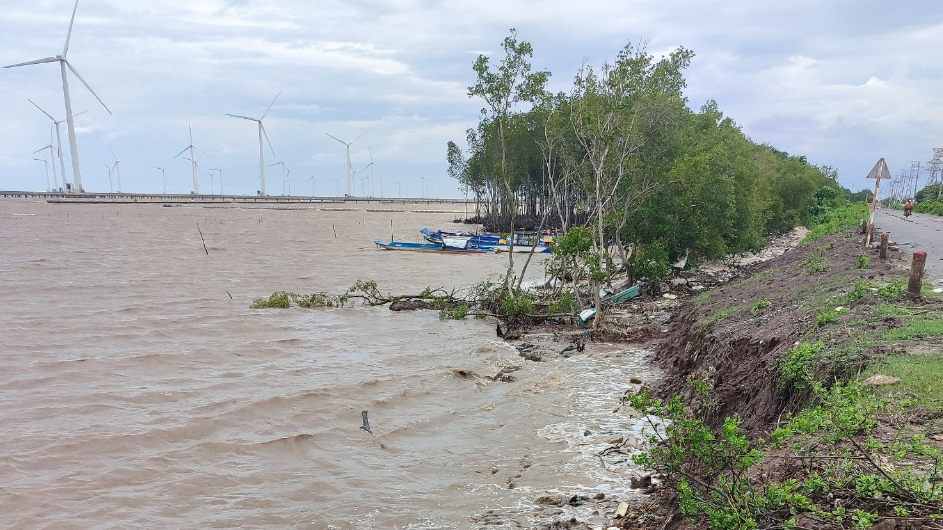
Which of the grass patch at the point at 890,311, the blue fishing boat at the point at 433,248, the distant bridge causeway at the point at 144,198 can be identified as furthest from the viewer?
the distant bridge causeway at the point at 144,198

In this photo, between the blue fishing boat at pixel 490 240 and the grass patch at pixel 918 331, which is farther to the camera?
the blue fishing boat at pixel 490 240

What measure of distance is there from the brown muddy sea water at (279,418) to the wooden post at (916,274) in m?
→ 5.16

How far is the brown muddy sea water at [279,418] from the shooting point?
7762 mm

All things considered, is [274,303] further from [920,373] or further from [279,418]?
[920,373]

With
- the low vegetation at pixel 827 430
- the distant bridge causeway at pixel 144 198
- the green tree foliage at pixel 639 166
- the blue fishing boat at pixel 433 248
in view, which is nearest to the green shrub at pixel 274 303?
the green tree foliage at pixel 639 166

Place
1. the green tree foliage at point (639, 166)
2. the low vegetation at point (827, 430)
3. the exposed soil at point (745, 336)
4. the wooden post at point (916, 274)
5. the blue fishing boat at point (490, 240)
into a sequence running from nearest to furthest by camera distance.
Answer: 1. the low vegetation at point (827, 430)
2. the exposed soil at point (745, 336)
3. the wooden post at point (916, 274)
4. the green tree foliage at point (639, 166)
5. the blue fishing boat at point (490, 240)

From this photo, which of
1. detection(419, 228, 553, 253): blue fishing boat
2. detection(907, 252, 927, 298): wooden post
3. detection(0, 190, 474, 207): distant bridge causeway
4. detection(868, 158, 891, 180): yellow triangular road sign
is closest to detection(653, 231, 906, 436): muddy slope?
detection(907, 252, 927, 298): wooden post

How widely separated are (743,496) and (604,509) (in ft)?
8.85

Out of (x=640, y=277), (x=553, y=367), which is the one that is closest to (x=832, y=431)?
(x=553, y=367)

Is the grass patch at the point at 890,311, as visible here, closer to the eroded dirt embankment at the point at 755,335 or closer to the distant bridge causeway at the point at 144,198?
the eroded dirt embankment at the point at 755,335

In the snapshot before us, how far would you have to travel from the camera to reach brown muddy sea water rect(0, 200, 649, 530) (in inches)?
306

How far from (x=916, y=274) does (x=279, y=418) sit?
11132 millimetres

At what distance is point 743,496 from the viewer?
4.69 m

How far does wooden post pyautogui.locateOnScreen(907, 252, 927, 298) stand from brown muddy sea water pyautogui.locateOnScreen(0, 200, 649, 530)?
5162mm
